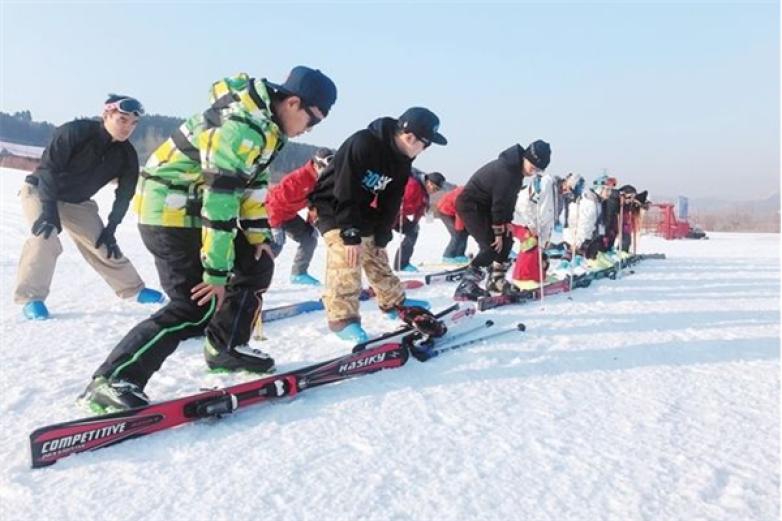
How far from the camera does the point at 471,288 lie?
687cm

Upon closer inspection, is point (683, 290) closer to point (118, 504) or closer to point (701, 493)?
point (701, 493)

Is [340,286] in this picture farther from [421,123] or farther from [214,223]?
[214,223]

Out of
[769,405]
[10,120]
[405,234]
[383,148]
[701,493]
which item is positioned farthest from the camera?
[10,120]

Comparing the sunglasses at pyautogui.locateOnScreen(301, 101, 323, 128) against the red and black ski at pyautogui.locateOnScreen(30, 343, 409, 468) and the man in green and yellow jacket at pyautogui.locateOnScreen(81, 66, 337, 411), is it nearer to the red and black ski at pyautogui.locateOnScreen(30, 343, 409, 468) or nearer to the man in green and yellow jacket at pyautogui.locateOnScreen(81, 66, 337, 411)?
the man in green and yellow jacket at pyautogui.locateOnScreen(81, 66, 337, 411)

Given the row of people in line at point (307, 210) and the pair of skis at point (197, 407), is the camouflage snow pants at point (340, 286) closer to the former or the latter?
the pair of skis at point (197, 407)

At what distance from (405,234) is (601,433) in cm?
753

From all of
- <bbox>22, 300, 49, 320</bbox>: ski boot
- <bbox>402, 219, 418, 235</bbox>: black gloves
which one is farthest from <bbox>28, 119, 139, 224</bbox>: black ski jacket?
<bbox>402, 219, 418, 235</bbox>: black gloves

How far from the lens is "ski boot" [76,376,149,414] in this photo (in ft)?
8.90

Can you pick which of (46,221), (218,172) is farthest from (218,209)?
(46,221)

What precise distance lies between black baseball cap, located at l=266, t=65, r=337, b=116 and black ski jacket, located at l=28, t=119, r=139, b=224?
3.02 meters

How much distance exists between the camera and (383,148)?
4.42 m

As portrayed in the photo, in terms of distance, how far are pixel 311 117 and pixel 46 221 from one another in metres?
3.24

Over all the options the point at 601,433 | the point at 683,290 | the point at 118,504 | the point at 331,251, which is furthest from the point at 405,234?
the point at 118,504

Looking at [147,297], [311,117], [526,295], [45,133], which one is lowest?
[526,295]
